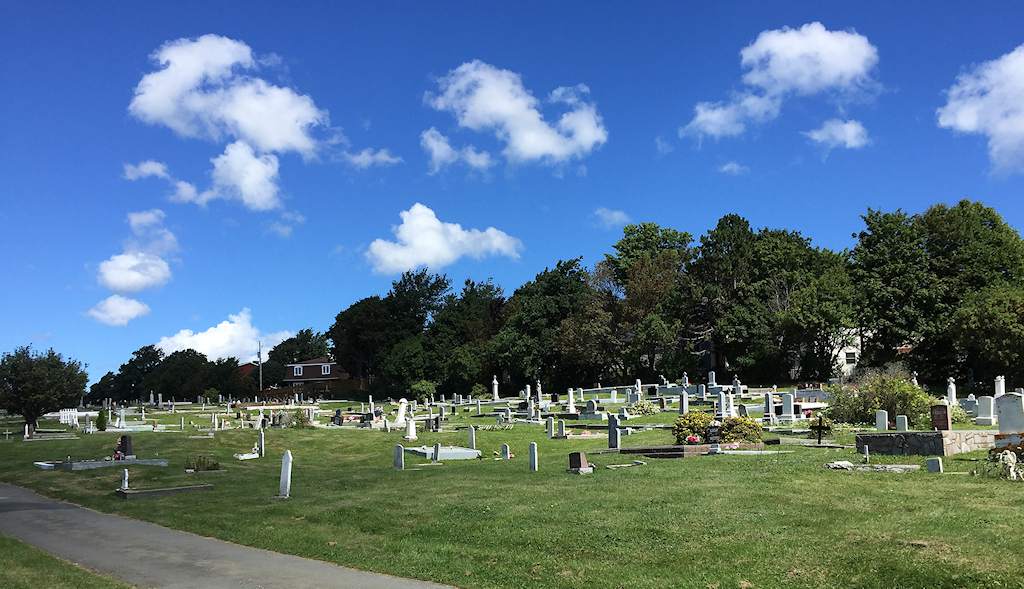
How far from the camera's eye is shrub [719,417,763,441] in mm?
21125

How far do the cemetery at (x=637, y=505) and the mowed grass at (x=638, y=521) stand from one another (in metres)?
0.04

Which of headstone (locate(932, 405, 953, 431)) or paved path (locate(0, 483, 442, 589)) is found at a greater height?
headstone (locate(932, 405, 953, 431))

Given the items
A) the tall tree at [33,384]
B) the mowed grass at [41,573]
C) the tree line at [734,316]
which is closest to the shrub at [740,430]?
the mowed grass at [41,573]

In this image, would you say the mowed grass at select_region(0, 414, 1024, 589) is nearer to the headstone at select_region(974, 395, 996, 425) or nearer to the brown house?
the headstone at select_region(974, 395, 996, 425)

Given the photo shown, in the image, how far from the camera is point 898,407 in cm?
2359

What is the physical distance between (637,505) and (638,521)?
1209mm

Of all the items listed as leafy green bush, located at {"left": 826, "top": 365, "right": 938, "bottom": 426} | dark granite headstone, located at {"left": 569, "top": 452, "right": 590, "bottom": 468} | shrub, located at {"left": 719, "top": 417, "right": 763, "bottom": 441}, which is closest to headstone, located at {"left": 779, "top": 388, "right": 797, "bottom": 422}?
leafy green bush, located at {"left": 826, "top": 365, "right": 938, "bottom": 426}

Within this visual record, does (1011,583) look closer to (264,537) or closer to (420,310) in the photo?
(264,537)

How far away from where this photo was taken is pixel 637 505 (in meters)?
11.9

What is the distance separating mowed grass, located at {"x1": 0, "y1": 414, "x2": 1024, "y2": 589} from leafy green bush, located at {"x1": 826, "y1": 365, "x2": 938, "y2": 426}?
640 centimetres

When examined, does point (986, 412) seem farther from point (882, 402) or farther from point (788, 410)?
point (788, 410)

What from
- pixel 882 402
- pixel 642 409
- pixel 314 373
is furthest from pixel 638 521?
pixel 314 373

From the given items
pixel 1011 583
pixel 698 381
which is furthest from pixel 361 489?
pixel 698 381

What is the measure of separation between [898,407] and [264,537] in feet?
68.8
